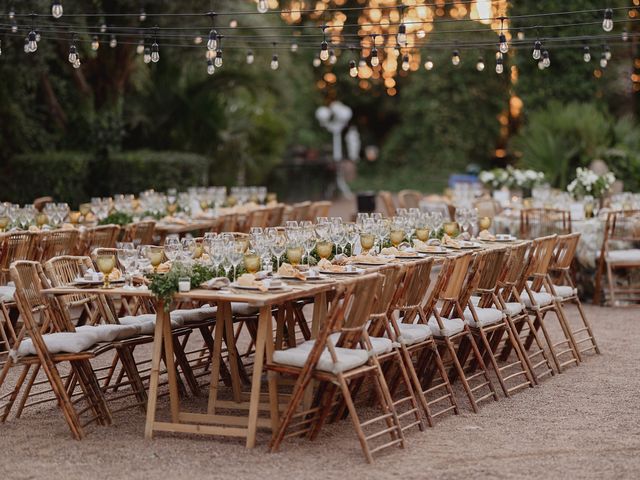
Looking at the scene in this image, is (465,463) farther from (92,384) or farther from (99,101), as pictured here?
(99,101)

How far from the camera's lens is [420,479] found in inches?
235

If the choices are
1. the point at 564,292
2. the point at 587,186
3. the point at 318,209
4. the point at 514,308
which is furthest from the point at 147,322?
the point at 587,186

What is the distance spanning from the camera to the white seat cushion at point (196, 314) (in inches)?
312

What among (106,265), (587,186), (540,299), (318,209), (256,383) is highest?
(106,265)

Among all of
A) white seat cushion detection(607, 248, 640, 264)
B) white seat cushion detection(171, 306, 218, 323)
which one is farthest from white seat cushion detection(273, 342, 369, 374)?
white seat cushion detection(607, 248, 640, 264)

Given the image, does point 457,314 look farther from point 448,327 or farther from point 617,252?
point 617,252

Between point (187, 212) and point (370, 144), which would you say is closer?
point (187, 212)

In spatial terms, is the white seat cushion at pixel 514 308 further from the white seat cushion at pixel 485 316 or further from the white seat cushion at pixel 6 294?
the white seat cushion at pixel 6 294

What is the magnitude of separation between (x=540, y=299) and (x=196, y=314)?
2.75 metres

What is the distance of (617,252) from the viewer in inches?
484

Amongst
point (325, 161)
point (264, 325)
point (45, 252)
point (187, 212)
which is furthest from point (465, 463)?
point (325, 161)

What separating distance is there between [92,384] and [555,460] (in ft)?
9.07

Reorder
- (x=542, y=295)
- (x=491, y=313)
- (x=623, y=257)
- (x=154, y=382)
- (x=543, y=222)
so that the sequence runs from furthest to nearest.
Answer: (x=543, y=222) < (x=623, y=257) < (x=542, y=295) < (x=491, y=313) < (x=154, y=382)

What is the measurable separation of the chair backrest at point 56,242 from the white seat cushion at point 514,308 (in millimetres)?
3785
